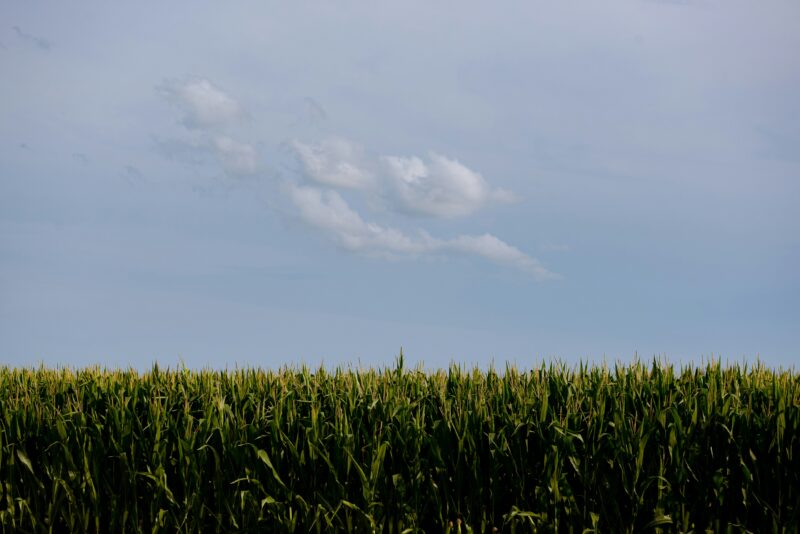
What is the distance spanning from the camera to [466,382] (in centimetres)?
722

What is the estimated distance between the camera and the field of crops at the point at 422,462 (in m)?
5.98

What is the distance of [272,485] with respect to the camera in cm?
617

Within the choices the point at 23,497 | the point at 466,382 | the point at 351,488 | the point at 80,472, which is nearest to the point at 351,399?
the point at 351,488

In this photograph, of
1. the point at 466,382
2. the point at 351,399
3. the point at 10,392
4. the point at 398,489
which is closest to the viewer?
the point at 398,489

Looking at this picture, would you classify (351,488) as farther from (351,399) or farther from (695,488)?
(695,488)

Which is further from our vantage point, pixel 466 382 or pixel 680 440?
pixel 466 382

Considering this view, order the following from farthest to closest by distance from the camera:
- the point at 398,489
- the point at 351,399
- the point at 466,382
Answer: the point at 466,382
the point at 351,399
the point at 398,489

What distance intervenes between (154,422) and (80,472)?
781 millimetres

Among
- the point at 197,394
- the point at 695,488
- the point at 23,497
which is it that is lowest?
the point at 23,497

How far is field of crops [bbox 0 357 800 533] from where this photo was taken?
19.6ft

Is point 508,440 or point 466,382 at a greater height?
point 466,382

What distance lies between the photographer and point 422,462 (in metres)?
6.07

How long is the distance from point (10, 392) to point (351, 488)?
12.7ft

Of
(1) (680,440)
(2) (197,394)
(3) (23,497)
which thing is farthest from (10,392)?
(1) (680,440)
